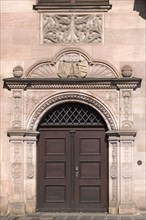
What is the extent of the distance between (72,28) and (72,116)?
2.11 metres

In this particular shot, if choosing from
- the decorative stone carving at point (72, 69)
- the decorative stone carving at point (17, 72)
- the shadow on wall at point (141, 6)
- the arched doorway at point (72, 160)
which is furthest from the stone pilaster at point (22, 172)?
the shadow on wall at point (141, 6)

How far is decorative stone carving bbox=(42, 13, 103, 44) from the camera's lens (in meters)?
14.9

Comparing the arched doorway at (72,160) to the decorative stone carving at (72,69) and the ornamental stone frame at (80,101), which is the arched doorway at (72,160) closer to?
the ornamental stone frame at (80,101)

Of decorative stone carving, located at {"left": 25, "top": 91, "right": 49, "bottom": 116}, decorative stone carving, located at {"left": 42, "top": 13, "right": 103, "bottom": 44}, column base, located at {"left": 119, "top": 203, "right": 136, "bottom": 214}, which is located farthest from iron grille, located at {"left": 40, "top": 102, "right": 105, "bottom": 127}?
column base, located at {"left": 119, "top": 203, "right": 136, "bottom": 214}

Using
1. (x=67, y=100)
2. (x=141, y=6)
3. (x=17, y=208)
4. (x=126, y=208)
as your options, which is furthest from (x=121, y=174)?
(x=141, y=6)

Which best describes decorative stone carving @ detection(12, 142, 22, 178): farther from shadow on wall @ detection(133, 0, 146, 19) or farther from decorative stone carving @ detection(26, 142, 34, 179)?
shadow on wall @ detection(133, 0, 146, 19)

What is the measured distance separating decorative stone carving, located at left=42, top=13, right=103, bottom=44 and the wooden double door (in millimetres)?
2161

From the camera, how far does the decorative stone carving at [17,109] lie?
1494cm

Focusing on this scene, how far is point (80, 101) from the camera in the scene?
14930 mm

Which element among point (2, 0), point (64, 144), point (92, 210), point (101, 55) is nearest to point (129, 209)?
point (92, 210)

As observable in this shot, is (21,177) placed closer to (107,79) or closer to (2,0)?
(107,79)

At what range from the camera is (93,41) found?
14961 millimetres

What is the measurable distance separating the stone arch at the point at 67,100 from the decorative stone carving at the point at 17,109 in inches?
9.5

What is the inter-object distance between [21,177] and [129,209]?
264cm
